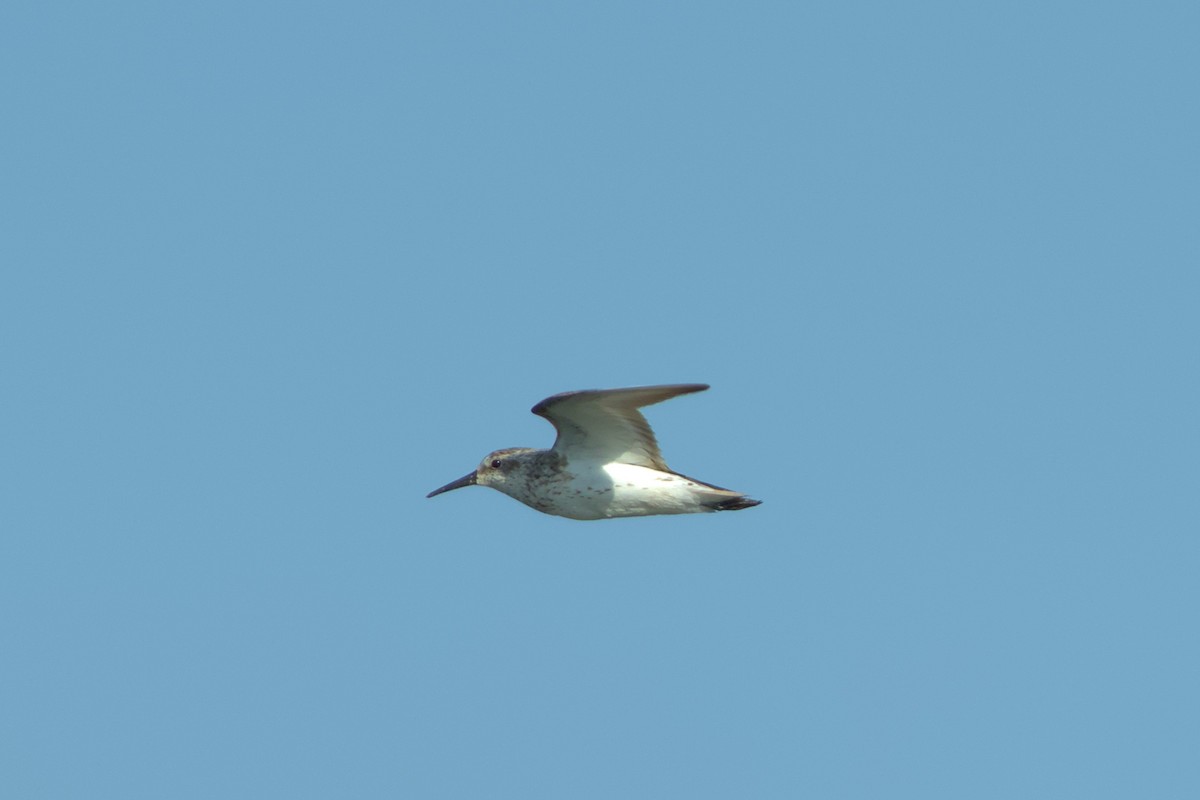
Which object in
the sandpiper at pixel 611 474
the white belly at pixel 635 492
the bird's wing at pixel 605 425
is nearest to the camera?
the bird's wing at pixel 605 425

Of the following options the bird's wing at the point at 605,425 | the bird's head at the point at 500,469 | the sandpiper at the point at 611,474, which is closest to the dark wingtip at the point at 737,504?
the sandpiper at the point at 611,474

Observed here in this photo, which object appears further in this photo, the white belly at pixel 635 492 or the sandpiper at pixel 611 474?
the white belly at pixel 635 492

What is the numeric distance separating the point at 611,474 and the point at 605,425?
25.8 inches

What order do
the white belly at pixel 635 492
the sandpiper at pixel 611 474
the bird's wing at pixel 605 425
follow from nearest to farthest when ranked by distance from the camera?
1. the bird's wing at pixel 605 425
2. the sandpiper at pixel 611 474
3. the white belly at pixel 635 492

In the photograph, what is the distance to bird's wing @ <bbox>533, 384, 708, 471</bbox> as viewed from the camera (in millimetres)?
16984

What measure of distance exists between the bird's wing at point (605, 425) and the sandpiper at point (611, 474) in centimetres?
1

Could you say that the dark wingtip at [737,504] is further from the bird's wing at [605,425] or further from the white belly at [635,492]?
the bird's wing at [605,425]

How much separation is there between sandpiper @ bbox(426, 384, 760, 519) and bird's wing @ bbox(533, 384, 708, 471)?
0.04ft

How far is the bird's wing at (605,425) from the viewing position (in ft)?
55.7

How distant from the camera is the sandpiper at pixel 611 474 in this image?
17844 mm

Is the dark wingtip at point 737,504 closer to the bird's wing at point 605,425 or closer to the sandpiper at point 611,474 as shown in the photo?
the sandpiper at point 611,474

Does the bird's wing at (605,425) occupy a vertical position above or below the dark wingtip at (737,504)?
above

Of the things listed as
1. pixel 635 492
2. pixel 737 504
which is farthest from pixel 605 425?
pixel 737 504

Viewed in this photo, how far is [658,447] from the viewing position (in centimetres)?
1819
